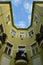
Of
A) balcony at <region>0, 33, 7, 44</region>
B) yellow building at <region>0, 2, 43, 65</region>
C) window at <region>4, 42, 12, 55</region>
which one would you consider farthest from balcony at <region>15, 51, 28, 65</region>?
balcony at <region>0, 33, 7, 44</region>

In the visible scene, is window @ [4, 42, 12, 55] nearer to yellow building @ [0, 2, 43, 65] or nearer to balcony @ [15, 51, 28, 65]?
yellow building @ [0, 2, 43, 65]

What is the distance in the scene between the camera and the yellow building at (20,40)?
2380cm

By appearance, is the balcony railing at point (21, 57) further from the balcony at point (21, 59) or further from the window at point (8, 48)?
the window at point (8, 48)

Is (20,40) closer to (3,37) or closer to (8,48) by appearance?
(8,48)

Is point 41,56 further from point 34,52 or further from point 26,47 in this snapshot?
point 26,47

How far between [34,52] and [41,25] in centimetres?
326

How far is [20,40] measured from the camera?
90.4 ft

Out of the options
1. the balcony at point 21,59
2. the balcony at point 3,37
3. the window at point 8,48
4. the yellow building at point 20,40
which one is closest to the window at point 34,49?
the yellow building at point 20,40

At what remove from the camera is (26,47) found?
87.1 ft

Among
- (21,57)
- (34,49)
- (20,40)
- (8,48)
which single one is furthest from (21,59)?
(20,40)

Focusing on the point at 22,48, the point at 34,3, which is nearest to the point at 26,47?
the point at 22,48

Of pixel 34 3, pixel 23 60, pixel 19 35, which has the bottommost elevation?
pixel 23 60

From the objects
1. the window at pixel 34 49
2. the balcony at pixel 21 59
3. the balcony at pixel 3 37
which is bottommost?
the balcony at pixel 21 59

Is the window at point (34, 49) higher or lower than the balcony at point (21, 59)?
higher
